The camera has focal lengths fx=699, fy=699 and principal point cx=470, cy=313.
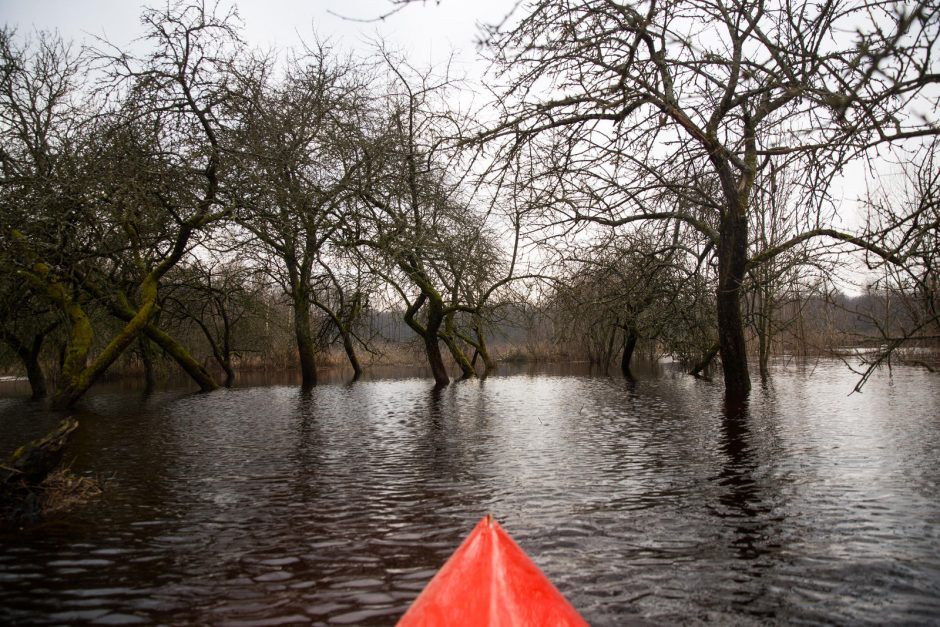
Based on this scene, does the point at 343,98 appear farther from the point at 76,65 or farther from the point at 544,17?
the point at 544,17

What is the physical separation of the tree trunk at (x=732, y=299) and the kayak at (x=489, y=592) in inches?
440

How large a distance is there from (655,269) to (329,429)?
7663 millimetres

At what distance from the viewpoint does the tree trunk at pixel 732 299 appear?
42.2 feet

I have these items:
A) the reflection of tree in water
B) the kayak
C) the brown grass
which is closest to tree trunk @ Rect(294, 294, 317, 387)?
the brown grass

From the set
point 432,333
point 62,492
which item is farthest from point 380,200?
point 62,492

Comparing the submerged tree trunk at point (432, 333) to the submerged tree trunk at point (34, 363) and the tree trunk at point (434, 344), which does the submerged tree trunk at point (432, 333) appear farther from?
the submerged tree trunk at point (34, 363)

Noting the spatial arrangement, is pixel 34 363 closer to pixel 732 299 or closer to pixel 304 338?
pixel 304 338

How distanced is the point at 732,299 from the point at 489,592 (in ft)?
41.1

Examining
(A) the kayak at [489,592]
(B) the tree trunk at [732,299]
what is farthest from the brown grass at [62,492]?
(B) the tree trunk at [732,299]

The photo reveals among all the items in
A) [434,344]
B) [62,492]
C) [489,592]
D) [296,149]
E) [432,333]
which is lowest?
[62,492]

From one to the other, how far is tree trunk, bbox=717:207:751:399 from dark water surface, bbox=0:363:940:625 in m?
2.28

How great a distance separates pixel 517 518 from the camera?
216 inches

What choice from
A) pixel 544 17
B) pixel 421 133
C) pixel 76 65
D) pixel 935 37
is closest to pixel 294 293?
pixel 421 133

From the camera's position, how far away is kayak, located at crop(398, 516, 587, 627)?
1.85 m
